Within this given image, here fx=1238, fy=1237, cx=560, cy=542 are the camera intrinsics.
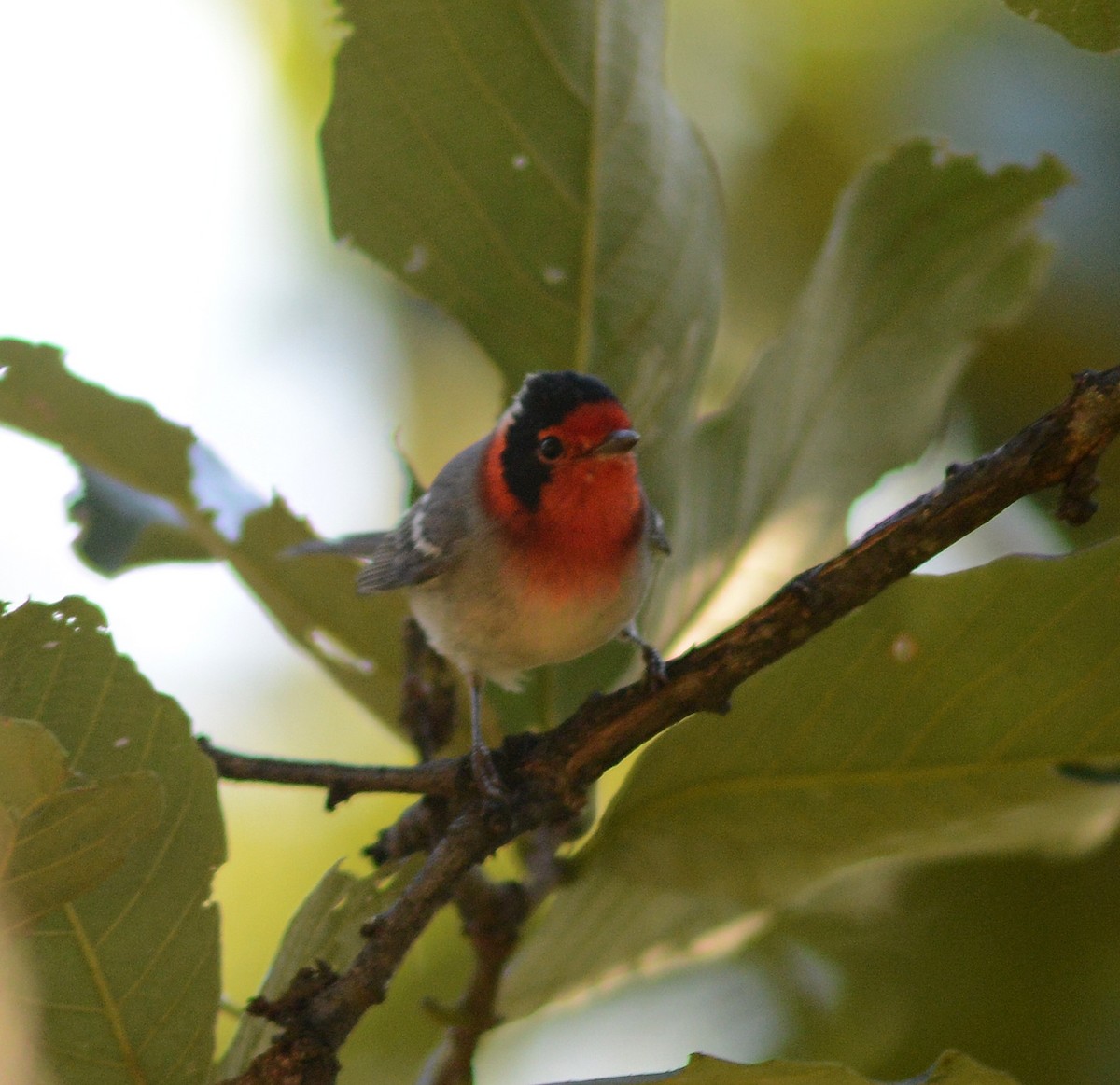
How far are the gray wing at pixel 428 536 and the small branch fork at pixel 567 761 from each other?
0.94 m

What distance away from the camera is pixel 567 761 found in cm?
137

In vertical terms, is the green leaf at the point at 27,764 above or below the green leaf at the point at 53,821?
above

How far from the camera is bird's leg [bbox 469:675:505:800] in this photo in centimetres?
131

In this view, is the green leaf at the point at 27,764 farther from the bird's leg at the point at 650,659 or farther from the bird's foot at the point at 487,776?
the bird's leg at the point at 650,659

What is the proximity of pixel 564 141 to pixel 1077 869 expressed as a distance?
1.37 meters

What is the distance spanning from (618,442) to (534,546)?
35cm

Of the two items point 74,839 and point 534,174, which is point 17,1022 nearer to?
point 74,839

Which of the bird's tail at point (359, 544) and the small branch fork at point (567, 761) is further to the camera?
the bird's tail at point (359, 544)

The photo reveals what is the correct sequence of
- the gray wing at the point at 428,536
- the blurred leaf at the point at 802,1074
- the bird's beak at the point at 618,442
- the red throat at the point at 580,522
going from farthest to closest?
the gray wing at the point at 428,536, the red throat at the point at 580,522, the bird's beak at the point at 618,442, the blurred leaf at the point at 802,1074

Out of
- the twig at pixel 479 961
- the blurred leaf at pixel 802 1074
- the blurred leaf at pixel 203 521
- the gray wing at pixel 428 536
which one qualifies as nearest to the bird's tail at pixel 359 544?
the gray wing at pixel 428 536

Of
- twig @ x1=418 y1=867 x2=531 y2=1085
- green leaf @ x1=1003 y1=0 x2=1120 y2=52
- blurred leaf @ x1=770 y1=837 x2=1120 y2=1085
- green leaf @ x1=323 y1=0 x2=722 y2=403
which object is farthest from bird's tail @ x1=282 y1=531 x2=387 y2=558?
green leaf @ x1=1003 y1=0 x2=1120 y2=52

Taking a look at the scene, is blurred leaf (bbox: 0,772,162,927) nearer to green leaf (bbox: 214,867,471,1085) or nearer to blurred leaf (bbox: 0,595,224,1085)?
blurred leaf (bbox: 0,595,224,1085)

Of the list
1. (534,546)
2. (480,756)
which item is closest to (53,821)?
(480,756)

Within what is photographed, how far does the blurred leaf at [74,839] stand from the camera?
109cm
